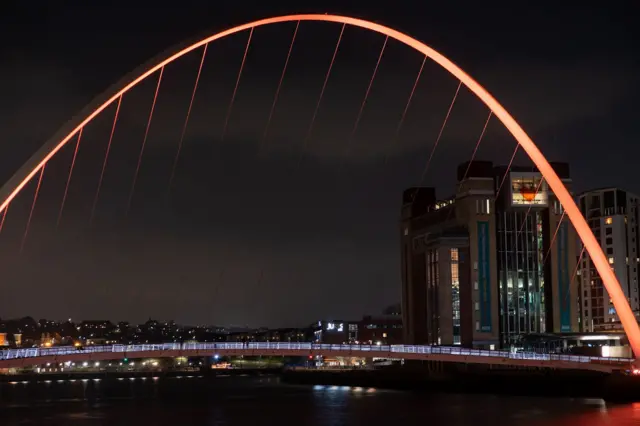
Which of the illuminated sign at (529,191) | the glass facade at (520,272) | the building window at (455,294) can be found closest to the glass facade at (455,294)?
the building window at (455,294)

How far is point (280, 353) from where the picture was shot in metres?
57.6

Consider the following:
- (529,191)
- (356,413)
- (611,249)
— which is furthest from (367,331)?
(356,413)

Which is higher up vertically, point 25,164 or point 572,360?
point 25,164

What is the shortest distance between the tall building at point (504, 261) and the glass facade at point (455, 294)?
12 cm

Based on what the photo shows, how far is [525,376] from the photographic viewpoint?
81438 mm

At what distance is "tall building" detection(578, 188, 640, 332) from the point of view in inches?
5650

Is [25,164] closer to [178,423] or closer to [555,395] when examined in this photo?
[178,423]

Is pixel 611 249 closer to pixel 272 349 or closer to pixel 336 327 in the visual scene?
pixel 336 327

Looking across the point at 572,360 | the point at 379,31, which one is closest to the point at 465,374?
the point at 572,360

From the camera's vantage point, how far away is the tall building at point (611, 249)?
14350cm

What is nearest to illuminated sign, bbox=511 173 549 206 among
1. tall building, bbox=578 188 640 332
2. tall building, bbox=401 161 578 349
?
tall building, bbox=401 161 578 349

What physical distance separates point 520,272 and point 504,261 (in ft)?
7.67

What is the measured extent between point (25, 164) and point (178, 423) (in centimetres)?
2500

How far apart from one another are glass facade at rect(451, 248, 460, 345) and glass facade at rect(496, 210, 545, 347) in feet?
18.7
